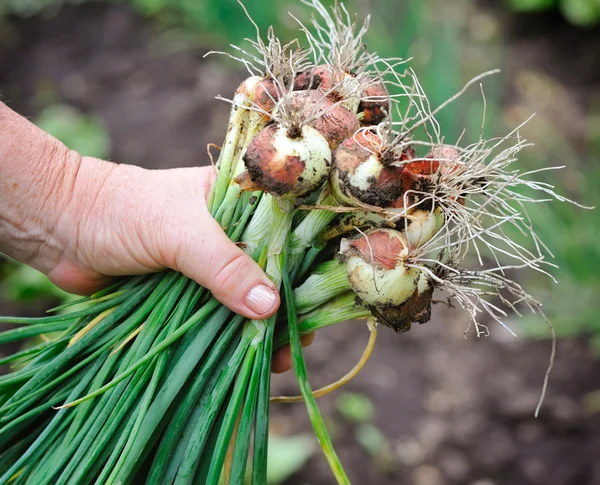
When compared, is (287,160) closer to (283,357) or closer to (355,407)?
(283,357)

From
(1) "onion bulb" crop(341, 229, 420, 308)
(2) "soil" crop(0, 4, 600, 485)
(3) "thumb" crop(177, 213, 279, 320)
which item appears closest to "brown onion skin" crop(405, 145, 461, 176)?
(1) "onion bulb" crop(341, 229, 420, 308)

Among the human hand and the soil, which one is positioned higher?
the human hand

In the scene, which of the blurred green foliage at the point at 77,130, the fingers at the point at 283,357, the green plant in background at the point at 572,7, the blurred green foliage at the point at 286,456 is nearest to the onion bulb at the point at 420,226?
the fingers at the point at 283,357

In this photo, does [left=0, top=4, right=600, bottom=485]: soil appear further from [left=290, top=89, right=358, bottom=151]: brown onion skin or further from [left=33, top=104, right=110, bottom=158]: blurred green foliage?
[left=290, top=89, right=358, bottom=151]: brown onion skin

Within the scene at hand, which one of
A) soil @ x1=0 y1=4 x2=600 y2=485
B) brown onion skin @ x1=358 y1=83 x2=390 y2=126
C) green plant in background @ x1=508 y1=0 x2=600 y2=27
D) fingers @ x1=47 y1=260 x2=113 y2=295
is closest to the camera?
brown onion skin @ x1=358 y1=83 x2=390 y2=126

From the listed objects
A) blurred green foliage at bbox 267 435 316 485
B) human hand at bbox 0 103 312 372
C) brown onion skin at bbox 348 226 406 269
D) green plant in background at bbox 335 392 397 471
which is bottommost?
green plant in background at bbox 335 392 397 471

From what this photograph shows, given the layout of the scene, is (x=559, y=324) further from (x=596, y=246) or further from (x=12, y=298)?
(x=12, y=298)
